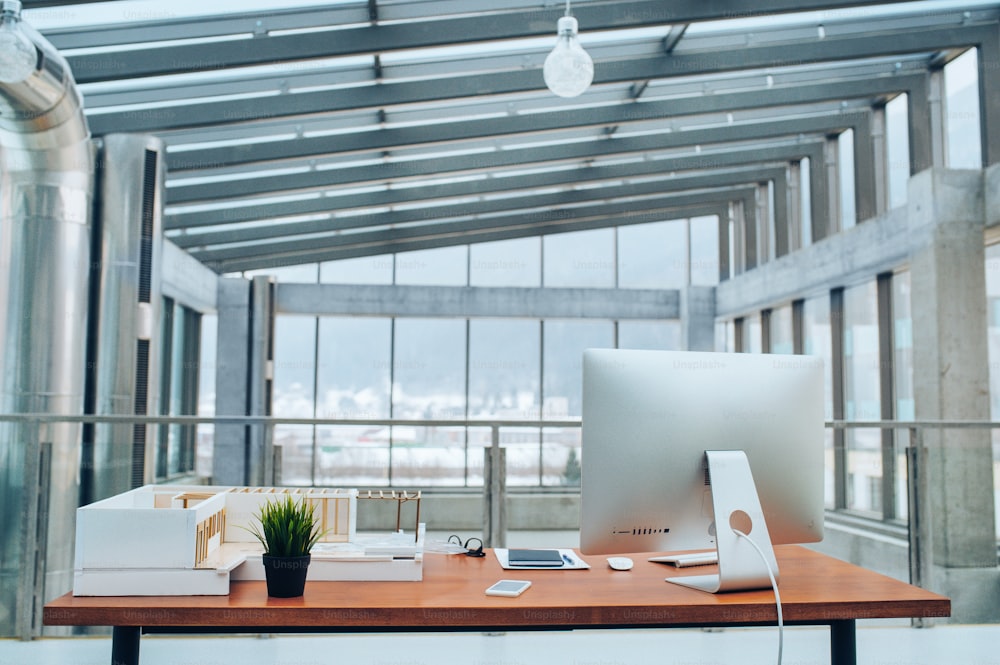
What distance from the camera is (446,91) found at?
5930mm

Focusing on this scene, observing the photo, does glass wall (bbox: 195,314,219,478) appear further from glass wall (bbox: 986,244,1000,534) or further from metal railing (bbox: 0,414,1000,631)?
glass wall (bbox: 986,244,1000,534)

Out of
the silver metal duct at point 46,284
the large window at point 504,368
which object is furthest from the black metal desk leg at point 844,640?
the large window at point 504,368

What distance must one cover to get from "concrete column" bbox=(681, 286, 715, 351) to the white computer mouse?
882 cm

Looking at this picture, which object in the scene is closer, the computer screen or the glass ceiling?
the computer screen

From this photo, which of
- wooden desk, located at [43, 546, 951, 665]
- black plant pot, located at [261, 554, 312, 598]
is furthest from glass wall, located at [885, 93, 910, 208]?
black plant pot, located at [261, 554, 312, 598]

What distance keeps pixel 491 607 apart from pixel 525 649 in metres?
1.49

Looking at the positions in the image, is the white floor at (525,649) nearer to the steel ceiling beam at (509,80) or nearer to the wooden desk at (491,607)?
the wooden desk at (491,607)

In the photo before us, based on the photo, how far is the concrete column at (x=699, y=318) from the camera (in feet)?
35.3

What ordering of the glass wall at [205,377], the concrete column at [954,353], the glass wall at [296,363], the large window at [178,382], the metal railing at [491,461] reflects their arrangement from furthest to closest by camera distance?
the glass wall at [296,363] < the glass wall at [205,377] < the large window at [178,382] < the concrete column at [954,353] < the metal railing at [491,461]

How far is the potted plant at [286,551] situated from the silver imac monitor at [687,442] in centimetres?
59

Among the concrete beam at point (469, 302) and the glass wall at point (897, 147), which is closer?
the glass wall at point (897, 147)

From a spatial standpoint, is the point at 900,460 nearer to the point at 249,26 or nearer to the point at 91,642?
the point at 91,642

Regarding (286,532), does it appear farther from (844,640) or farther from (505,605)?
(844,640)

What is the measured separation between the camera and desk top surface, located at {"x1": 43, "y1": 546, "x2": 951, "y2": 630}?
161 centimetres
